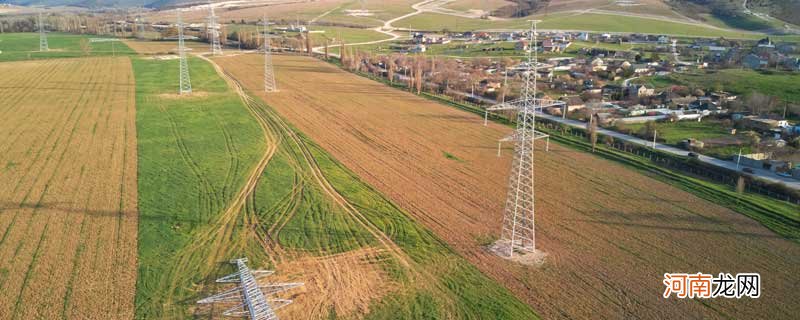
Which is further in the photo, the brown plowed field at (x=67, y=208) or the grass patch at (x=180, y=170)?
the grass patch at (x=180, y=170)

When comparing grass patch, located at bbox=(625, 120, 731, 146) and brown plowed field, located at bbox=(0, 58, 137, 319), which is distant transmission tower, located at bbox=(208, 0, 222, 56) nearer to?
brown plowed field, located at bbox=(0, 58, 137, 319)

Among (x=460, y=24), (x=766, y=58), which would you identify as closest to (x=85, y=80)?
(x=766, y=58)

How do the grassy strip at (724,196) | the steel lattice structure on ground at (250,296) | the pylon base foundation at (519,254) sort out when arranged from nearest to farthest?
the steel lattice structure on ground at (250,296) < the pylon base foundation at (519,254) < the grassy strip at (724,196)

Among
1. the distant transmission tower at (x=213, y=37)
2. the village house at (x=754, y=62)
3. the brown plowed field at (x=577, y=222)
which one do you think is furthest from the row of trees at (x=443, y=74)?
the village house at (x=754, y=62)

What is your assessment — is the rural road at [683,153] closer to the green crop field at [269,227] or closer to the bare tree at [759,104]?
the bare tree at [759,104]

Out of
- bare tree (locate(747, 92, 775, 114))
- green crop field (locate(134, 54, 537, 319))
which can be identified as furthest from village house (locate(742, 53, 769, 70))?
green crop field (locate(134, 54, 537, 319))

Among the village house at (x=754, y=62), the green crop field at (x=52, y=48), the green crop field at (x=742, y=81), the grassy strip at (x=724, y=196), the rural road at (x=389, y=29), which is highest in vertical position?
the rural road at (x=389, y=29)

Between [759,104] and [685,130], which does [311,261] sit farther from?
[759,104]
